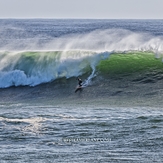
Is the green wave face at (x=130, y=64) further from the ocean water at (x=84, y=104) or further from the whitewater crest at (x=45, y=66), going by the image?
the whitewater crest at (x=45, y=66)

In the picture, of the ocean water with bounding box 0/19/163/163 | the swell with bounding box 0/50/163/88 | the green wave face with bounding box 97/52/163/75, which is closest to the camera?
the ocean water with bounding box 0/19/163/163

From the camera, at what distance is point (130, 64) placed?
99.8 feet

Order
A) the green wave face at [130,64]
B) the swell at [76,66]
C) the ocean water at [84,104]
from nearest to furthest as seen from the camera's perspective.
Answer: the ocean water at [84,104]
the swell at [76,66]
the green wave face at [130,64]

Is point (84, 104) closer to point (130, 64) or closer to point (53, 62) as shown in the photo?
point (130, 64)

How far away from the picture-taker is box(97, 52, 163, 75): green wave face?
96.9ft

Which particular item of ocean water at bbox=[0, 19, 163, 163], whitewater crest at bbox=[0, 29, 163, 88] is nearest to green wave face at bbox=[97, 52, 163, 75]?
ocean water at bbox=[0, 19, 163, 163]

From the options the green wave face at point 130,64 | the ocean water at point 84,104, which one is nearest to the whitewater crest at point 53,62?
the ocean water at point 84,104

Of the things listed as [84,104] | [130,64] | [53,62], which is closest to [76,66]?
[53,62]

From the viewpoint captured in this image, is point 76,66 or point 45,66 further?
point 45,66

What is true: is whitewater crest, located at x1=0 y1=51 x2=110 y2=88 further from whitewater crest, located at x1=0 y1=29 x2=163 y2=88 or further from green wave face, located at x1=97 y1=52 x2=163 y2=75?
green wave face, located at x1=97 y1=52 x2=163 y2=75

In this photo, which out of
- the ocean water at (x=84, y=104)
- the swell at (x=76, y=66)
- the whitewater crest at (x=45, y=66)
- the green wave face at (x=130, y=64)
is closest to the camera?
the ocean water at (x=84, y=104)

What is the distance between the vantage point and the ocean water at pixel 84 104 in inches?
680

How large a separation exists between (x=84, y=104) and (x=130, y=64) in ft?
19.9

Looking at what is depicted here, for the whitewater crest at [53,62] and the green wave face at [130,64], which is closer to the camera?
the green wave face at [130,64]
